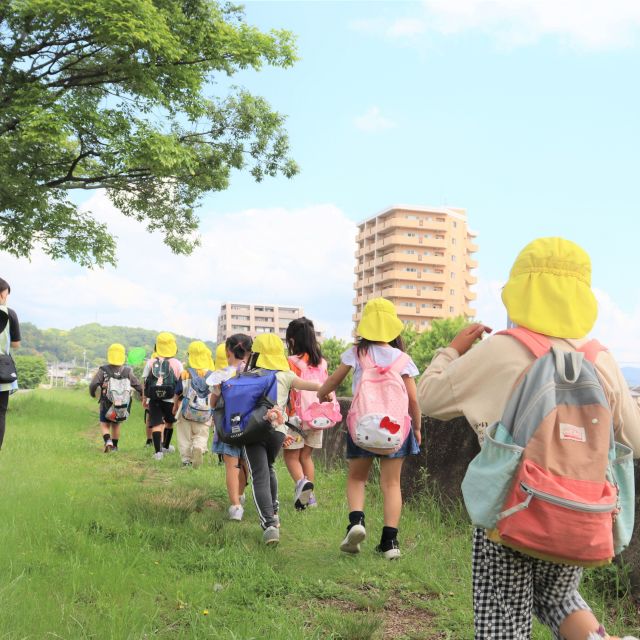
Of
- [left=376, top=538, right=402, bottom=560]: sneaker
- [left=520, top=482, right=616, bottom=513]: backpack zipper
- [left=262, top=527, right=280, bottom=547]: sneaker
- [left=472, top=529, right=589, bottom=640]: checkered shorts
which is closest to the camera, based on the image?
[left=520, top=482, right=616, bottom=513]: backpack zipper

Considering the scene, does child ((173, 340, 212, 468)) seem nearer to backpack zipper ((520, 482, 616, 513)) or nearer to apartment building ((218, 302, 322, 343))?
backpack zipper ((520, 482, 616, 513))

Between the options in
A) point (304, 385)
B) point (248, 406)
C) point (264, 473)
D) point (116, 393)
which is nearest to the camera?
point (248, 406)

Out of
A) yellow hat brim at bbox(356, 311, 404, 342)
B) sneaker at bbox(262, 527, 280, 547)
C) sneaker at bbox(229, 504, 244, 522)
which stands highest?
yellow hat brim at bbox(356, 311, 404, 342)

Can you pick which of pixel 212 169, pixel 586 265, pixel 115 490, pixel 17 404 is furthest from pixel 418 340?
pixel 586 265

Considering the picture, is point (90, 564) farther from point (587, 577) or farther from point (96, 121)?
point (96, 121)

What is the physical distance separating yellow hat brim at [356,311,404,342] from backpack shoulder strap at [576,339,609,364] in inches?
90.6

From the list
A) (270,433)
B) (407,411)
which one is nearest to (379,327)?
(407,411)

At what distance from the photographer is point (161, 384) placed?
10180 millimetres

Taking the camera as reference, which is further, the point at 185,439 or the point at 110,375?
the point at 110,375

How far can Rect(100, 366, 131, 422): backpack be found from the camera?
10.7 meters

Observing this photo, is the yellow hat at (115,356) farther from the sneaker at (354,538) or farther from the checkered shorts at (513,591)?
the checkered shorts at (513,591)

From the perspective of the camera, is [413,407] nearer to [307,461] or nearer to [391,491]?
[391,491]

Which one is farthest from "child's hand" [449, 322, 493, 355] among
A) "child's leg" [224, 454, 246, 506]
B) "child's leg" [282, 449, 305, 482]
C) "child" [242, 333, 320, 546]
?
"child's leg" [282, 449, 305, 482]

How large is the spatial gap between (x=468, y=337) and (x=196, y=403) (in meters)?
7.29
